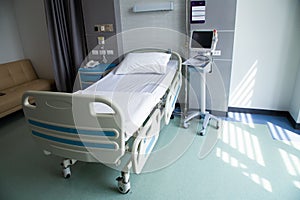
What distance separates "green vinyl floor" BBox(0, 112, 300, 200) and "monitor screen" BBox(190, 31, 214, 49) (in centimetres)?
108

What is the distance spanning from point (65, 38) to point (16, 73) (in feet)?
3.83

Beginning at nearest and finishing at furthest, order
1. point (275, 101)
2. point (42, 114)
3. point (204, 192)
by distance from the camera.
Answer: point (42, 114) < point (204, 192) < point (275, 101)

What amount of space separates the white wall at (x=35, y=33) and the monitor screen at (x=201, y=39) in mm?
2768

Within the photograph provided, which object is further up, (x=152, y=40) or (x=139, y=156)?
(x=152, y=40)

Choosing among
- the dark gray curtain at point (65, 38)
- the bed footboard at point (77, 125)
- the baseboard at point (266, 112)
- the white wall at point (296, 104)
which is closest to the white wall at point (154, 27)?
the dark gray curtain at point (65, 38)

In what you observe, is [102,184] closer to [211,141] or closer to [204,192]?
[204,192]

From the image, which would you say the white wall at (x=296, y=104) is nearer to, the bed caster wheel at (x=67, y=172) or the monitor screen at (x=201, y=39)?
the monitor screen at (x=201, y=39)

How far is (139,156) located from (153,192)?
43 centimetres

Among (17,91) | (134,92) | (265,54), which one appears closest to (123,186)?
(134,92)

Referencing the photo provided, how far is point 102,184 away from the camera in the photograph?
80.7 inches

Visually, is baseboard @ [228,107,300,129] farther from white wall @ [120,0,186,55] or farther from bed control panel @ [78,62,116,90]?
bed control panel @ [78,62,116,90]

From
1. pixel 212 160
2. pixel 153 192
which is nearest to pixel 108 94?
pixel 153 192

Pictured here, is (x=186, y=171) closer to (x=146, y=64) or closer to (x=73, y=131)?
(x=73, y=131)

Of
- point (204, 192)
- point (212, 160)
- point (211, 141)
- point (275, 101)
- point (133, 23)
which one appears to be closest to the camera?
point (204, 192)
